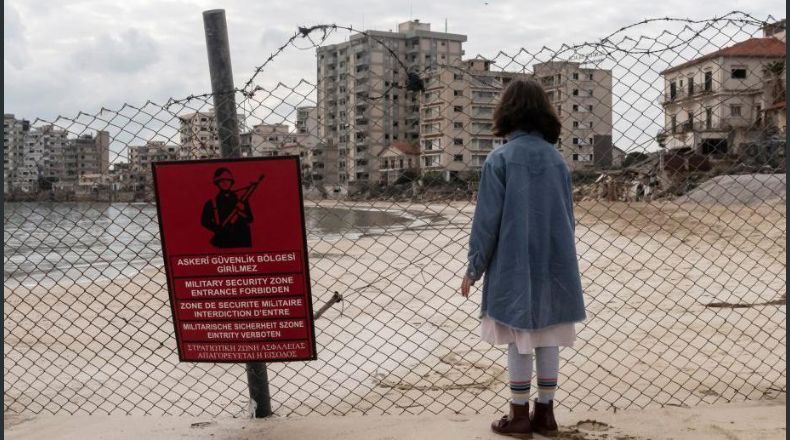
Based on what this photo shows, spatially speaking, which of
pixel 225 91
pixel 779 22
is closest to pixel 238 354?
pixel 225 91

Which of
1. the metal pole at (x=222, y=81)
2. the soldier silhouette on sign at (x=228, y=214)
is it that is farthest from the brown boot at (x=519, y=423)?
the metal pole at (x=222, y=81)

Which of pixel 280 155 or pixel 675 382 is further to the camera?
pixel 675 382

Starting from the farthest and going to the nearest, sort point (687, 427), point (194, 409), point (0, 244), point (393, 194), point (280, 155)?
1. point (194, 409)
2. point (393, 194)
3. point (687, 427)
4. point (280, 155)
5. point (0, 244)

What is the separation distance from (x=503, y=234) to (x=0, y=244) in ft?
7.25

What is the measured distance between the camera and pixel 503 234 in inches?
139

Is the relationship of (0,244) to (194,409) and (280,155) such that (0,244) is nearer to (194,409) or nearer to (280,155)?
(280,155)

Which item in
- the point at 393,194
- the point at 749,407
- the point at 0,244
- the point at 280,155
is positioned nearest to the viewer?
the point at 0,244

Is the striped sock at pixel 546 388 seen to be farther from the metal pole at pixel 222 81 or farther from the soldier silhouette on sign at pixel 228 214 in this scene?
the metal pole at pixel 222 81

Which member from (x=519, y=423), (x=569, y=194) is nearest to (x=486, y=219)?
(x=569, y=194)

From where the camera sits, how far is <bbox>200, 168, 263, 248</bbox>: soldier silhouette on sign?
12.3 ft

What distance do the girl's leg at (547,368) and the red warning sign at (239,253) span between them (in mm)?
1110

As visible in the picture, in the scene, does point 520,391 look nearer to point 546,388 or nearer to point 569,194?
point 546,388

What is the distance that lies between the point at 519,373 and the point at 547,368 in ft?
0.45

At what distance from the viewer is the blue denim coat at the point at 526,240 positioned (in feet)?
11.5
